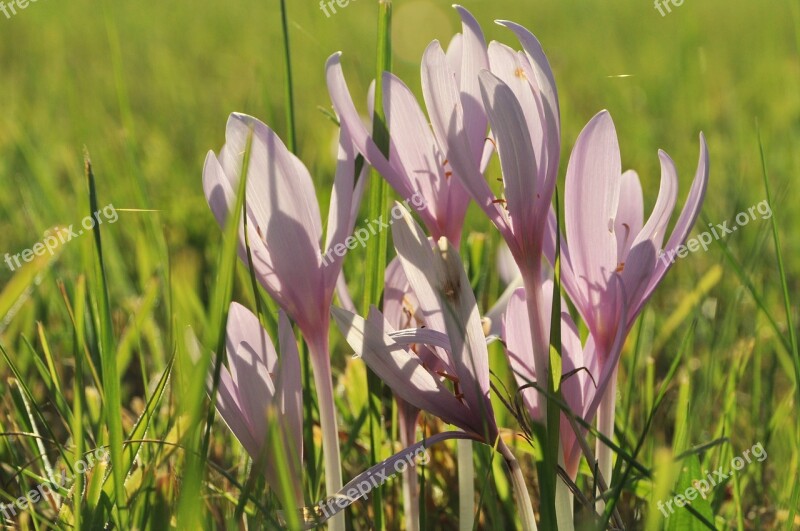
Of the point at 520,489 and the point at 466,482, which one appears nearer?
the point at 520,489

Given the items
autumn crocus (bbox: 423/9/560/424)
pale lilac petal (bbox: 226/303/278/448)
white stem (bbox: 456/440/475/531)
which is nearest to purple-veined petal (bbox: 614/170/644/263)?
autumn crocus (bbox: 423/9/560/424)

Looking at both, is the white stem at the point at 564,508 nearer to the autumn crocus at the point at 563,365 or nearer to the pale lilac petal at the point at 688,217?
the autumn crocus at the point at 563,365

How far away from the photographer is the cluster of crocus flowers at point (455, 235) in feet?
2.35

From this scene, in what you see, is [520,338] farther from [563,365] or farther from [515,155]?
[515,155]

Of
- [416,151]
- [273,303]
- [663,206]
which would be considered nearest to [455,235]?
[416,151]

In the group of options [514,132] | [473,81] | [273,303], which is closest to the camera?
[514,132]

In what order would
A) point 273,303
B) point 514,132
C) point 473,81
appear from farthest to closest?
point 273,303
point 473,81
point 514,132

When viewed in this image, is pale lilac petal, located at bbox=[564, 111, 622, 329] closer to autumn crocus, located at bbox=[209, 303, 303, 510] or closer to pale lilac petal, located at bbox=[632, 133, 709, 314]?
pale lilac petal, located at bbox=[632, 133, 709, 314]

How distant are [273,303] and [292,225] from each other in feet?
2.09

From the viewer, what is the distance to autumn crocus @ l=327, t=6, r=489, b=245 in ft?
2.47

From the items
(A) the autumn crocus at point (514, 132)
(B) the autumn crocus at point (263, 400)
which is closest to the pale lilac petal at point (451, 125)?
(A) the autumn crocus at point (514, 132)

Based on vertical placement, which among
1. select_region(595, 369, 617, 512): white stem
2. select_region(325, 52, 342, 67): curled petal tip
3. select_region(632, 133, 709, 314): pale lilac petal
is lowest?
select_region(595, 369, 617, 512): white stem

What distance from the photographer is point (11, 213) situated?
2.34 metres

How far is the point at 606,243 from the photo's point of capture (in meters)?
0.78
